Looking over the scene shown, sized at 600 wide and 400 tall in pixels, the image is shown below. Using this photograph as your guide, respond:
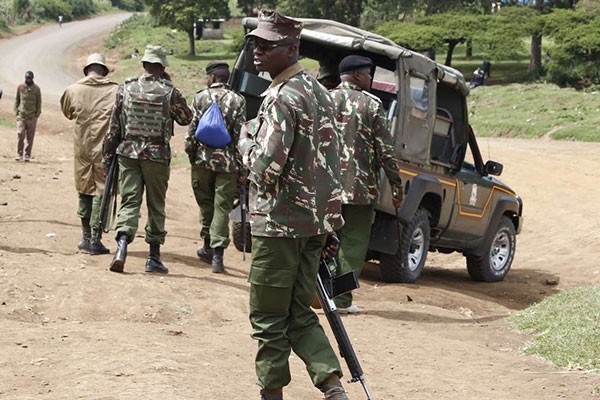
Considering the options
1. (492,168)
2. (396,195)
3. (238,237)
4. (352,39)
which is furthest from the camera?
(238,237)

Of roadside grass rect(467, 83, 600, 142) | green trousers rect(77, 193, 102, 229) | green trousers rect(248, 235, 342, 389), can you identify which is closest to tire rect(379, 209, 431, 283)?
green trousers rect(77, 193, 102, 229)

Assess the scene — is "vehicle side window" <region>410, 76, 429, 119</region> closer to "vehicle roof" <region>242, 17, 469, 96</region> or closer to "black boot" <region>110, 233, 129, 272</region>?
"vehicle roof" <region>242, 17, 469, 96</region>

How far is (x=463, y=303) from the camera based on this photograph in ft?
35.3

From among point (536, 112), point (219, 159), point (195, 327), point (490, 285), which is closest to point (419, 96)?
point (219, 159)

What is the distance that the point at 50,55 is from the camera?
53031 mm

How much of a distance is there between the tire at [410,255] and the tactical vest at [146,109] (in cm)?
283

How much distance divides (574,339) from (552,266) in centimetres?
695

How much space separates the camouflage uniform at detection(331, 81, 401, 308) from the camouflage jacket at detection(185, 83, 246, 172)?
1.59 meters

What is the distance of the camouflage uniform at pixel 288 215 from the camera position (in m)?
5.34

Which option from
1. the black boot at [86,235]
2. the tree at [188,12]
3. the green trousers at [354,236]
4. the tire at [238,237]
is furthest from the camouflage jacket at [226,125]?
the tree at [188,12]

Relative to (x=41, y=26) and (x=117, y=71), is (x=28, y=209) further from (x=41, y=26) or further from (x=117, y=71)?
(x=41, y=26)

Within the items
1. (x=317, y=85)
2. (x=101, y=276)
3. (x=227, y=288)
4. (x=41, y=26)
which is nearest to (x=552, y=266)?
(x=227, y=288)

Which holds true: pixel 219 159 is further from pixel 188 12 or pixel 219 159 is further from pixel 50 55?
pixel 188 12

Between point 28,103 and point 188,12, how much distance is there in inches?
1437
